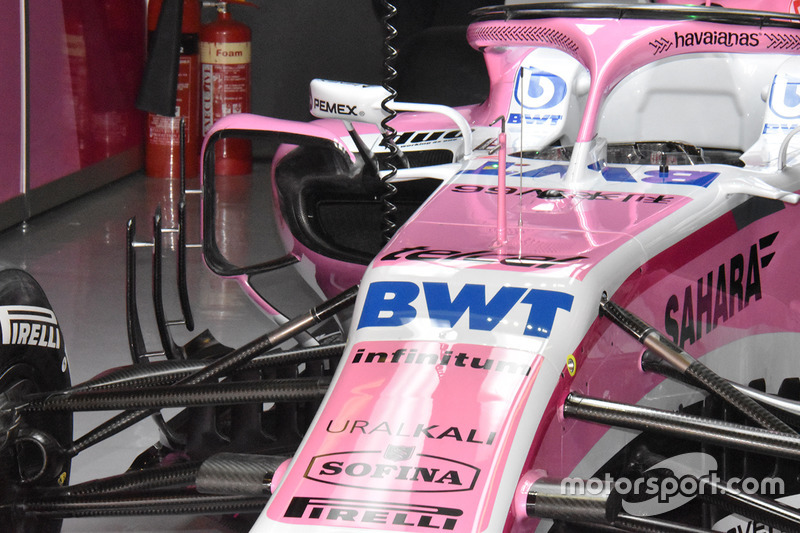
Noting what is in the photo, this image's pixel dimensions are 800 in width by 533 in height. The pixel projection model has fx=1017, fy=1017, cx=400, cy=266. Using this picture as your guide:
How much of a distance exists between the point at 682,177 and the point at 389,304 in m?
0.76

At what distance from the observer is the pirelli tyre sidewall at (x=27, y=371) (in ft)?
6.11

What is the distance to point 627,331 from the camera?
1.50m

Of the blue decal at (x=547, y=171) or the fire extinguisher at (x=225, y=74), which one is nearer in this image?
the blue decal at (x=547, y=171)

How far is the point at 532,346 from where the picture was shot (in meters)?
1.39

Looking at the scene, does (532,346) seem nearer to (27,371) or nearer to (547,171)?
(547,171)

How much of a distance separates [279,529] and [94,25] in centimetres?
517

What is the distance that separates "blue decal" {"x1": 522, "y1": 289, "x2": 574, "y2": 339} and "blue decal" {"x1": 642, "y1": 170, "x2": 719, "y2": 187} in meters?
0.59

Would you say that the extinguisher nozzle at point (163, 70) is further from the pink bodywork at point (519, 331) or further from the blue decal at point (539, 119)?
the pink bodywork at point (519, 331)

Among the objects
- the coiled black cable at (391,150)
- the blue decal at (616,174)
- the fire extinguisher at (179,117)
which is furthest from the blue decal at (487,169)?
the fire extinguisher at (179,117)

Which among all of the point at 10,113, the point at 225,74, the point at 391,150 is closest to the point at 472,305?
the point at 391,150

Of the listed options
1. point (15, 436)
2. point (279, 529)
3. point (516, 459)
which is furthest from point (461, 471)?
point (15, 436)

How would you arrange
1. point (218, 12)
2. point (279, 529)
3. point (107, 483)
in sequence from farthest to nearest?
point (218, 12) → point (107, 483) → point (279, 529)

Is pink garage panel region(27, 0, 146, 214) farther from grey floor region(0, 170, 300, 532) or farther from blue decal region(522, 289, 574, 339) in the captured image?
blue decal region(522, 289, 574, 339)

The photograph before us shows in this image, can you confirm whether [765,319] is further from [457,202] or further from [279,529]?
[279,529]
